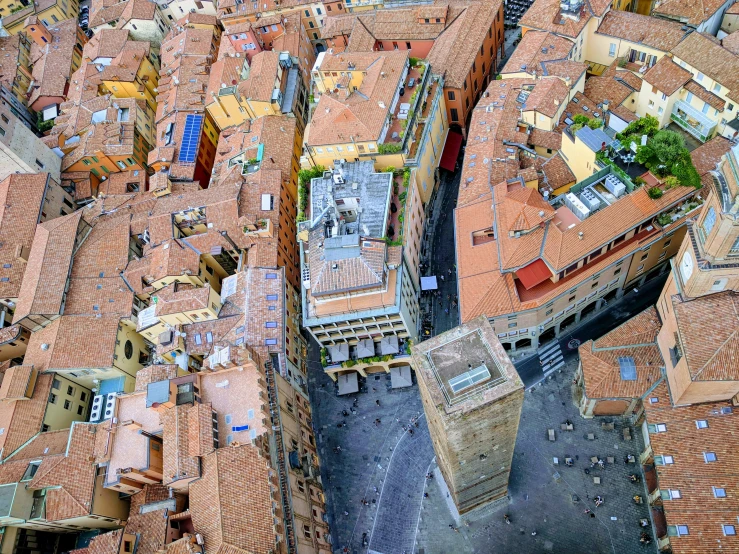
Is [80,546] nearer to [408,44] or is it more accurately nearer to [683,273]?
[683,273]

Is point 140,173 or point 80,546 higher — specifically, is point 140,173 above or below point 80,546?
above

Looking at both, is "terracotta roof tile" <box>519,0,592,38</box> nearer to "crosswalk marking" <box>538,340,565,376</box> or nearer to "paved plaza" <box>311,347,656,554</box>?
"crosswalk marking" <box>538,340,565,376</box>

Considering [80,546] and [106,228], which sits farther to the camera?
[106,228]

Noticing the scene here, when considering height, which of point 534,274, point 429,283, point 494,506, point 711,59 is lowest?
point 494,506

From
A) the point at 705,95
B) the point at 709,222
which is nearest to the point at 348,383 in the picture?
the point at 709,222

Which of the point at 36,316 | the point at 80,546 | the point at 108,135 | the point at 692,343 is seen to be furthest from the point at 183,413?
the point at 108,135

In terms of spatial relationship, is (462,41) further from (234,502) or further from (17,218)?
(234,502)
